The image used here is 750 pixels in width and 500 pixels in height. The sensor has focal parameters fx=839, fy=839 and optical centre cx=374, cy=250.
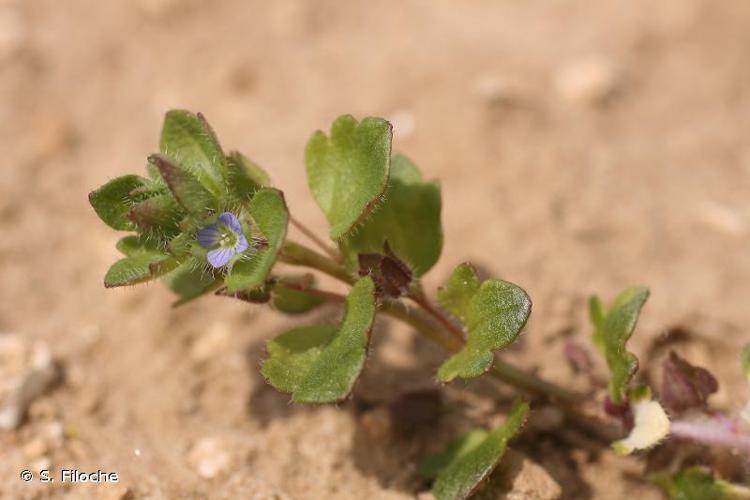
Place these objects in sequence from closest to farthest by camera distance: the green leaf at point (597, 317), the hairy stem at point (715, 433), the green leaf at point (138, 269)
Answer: the green leaf at point (138, 269)
the hairy stem at point (715, 433)
the green leaf at point (597, 317)

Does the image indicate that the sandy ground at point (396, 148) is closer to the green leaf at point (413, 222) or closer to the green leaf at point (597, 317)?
the green leaf at point (597, 317)

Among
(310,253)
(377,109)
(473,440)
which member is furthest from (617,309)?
(377,109)

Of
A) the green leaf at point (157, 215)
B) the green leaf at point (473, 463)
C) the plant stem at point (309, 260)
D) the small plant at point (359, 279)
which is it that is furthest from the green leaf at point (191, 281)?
the green leaf at point (473, 463)

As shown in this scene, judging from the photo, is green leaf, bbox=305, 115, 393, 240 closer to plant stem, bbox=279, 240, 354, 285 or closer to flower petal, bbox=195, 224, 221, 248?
plant stem, bbox=279, 240, 354, 285

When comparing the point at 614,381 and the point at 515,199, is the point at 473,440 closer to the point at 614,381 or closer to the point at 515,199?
the point at 614,381

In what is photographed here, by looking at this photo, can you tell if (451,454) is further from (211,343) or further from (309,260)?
(211,343)

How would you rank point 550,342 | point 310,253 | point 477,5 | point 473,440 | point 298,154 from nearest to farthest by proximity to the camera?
point 310,253
point 473,440
point 550,342
point 298,154
point 477,5
